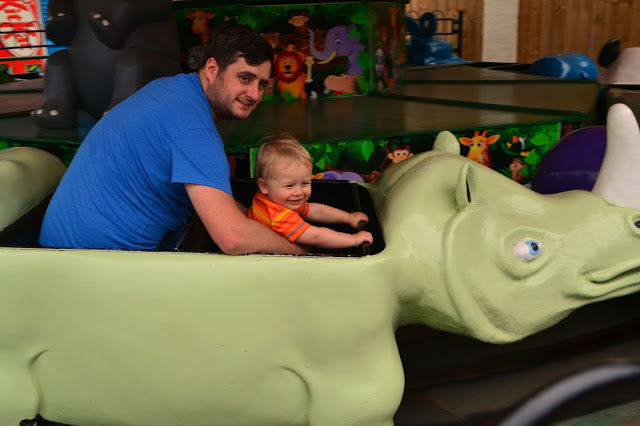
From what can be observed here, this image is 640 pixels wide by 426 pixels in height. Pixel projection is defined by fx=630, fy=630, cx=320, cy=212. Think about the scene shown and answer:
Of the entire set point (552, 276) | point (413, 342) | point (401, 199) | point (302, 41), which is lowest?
point (413, 342)

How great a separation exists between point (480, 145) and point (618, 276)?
1.02m

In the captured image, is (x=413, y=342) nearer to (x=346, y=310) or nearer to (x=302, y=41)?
(x=346, y=310)

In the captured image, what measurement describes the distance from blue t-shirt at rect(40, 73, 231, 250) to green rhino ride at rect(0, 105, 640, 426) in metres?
0.16

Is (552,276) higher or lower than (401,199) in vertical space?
lower

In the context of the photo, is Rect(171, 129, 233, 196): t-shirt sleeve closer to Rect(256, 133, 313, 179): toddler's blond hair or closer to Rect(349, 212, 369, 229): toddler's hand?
Rect(256, 133, 313, 179): toddler's blond hair

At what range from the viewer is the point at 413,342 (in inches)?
57.6

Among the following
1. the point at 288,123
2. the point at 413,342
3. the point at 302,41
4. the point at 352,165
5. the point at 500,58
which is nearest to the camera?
the point at 413,342

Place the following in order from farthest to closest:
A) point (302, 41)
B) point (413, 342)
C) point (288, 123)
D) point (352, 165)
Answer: point (302, 41) < point (288, 123) < point (352, 165) < point (413, 342)

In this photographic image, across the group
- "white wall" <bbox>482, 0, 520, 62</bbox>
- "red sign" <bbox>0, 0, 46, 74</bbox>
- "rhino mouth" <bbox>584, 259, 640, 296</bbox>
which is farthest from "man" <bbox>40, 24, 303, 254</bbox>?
"red sign" <bbox>0, 0, 46, 74</bbox>

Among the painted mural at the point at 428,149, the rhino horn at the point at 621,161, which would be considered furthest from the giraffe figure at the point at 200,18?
the rhino horn at the point at 621,161

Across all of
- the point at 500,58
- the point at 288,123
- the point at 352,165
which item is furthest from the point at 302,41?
the point at 500,58

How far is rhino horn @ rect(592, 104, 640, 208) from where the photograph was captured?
1080 millimetres

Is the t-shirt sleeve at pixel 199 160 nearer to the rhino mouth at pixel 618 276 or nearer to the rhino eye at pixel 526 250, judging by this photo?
the rhino eye at pixel 526 250

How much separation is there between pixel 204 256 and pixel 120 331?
0.66ft
